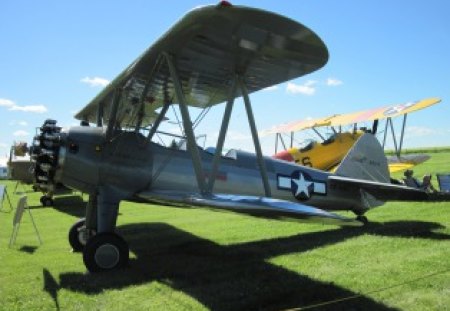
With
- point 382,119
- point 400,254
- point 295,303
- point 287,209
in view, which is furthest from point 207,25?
point 382,119

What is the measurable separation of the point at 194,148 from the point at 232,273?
67.6 inches

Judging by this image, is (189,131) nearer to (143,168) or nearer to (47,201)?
(143,168)

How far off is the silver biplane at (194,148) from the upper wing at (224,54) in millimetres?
13

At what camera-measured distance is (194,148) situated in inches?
218

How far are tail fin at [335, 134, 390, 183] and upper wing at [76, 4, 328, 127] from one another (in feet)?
11.3

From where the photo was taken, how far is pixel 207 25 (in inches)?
189

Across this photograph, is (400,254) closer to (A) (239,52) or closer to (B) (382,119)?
(A) (239,52)

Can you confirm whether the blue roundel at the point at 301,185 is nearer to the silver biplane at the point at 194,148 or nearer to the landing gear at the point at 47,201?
the silver biplane at the point at 194,148

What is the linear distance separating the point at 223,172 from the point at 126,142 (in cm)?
176

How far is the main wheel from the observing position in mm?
5809

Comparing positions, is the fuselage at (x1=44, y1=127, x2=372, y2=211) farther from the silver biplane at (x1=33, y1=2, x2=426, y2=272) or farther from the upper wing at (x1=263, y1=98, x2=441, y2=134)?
the upper wing at (x1=263, y1=98, x2=441, y2=134)

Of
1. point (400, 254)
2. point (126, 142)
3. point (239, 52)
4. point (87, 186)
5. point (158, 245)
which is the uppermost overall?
point (239, 52)

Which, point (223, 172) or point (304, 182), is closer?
point (223, 172)

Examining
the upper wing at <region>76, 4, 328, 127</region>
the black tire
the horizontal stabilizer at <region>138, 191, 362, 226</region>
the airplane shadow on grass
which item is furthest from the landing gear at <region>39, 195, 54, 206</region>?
the horizontal stabilizer at <region>138, 191, 362, 226</region>
